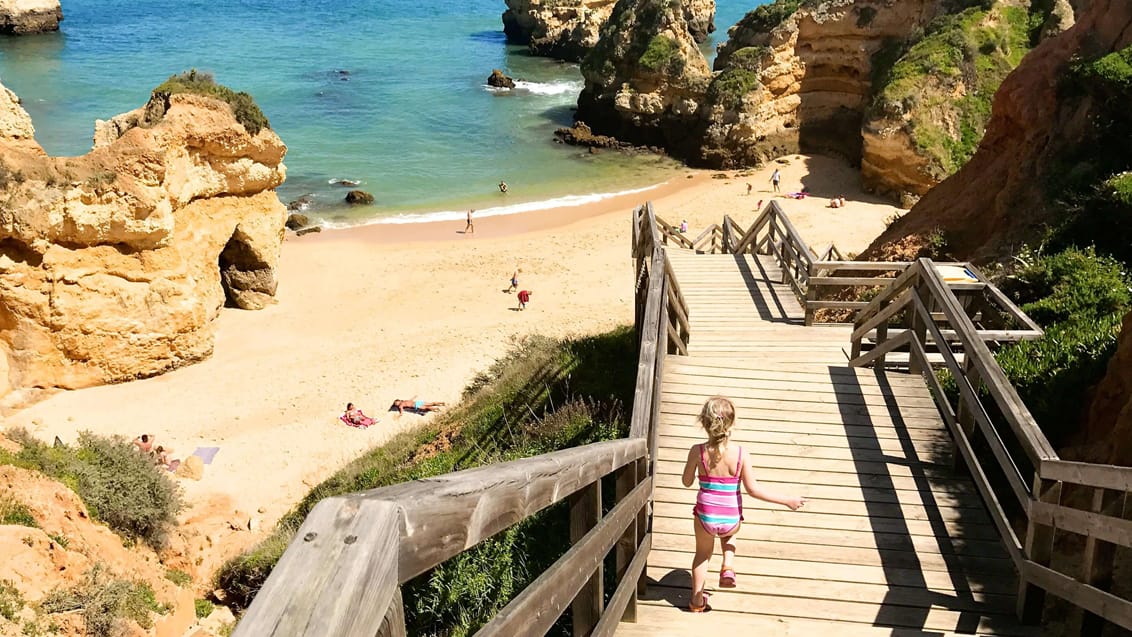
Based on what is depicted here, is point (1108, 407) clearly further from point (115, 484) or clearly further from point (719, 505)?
point (115, 484)

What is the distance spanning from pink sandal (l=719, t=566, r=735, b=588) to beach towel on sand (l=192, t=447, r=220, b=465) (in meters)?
13.3

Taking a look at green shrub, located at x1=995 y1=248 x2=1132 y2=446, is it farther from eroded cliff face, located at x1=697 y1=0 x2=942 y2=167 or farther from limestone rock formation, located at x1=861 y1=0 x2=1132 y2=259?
eroded cliff face, located at x1=697 y1=0 x2=942 y2=167

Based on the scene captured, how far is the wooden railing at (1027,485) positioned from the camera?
3947 mm

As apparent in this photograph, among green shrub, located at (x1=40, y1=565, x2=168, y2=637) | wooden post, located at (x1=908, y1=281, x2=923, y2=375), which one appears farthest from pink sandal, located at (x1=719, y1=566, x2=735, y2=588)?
green shrub, located at (x1=40, y1=565, x2=168, y2=637)

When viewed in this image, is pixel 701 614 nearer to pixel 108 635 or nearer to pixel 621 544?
pixel 621 544

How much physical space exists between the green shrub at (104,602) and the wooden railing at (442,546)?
580cm

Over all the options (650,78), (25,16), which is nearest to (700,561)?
(650,78)

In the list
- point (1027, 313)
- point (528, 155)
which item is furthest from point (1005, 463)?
point (528, 155)

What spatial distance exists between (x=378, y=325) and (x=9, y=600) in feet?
52.6

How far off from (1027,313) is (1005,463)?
4.29 meters

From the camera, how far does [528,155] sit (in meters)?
41.8

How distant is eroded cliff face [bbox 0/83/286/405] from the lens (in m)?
17.7

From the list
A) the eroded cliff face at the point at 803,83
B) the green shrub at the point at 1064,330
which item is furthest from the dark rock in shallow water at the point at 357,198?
the green shrub at the point at 1064,330

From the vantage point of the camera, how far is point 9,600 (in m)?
7.34
